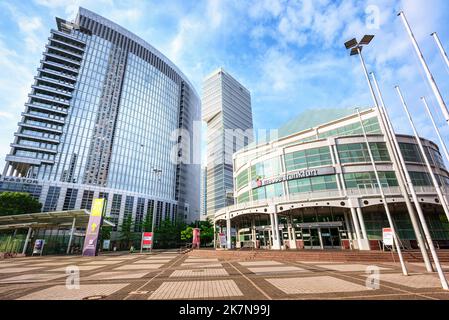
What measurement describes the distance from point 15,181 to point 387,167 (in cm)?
8611

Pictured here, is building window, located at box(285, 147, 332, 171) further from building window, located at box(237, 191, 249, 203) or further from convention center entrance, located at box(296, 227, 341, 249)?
building window, located at box(237, 191, 249, 203)

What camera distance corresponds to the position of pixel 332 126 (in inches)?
1441

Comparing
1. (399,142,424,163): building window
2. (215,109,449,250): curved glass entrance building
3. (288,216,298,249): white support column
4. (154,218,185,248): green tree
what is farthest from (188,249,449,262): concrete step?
(154,218,185,248): green tree

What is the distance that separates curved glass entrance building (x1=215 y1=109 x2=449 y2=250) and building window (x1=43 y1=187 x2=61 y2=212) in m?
55.9

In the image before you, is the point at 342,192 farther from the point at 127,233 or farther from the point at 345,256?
the point at 127,233

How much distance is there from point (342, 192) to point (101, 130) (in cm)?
8071

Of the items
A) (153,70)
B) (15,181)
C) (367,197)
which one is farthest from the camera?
(153,70)

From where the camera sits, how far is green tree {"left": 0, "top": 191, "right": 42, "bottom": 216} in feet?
144

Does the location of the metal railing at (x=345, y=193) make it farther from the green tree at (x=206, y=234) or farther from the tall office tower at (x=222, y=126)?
the tall office tower at (x=222, y=126)

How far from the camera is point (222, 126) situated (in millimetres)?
118000

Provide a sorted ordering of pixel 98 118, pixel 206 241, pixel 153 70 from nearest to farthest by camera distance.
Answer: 1. pixel 206 241
2. pixel 98 118
3. pixel 153 70
